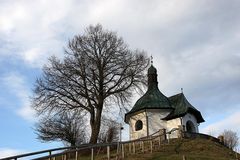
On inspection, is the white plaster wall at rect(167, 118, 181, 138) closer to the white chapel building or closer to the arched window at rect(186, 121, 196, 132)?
the white chapel building

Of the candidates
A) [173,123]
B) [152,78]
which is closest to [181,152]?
[173,123]

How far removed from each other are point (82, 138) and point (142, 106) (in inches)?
403

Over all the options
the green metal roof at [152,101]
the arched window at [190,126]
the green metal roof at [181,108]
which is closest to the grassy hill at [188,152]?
the green metal roof at [181,108]

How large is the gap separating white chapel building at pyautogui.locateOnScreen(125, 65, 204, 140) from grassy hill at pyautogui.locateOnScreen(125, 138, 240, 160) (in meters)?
6.72

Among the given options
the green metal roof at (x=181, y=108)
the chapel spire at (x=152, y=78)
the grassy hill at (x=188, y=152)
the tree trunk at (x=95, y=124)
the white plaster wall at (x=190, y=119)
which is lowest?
the grassy hill at (x=188, y=152)

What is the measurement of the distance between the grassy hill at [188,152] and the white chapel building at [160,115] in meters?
6.72

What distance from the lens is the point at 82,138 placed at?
47.0 m

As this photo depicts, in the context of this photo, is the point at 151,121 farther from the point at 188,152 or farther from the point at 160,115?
the point at 188,152

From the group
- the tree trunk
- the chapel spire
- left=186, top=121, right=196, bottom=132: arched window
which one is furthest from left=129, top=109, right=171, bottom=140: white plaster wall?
the tree trunk

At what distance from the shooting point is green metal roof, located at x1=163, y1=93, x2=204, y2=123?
127ft

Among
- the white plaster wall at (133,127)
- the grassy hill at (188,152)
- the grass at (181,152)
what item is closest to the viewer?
the grassy hill at (188,152)

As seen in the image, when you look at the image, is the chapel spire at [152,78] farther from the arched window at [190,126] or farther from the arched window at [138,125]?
the arched window at [190,126]

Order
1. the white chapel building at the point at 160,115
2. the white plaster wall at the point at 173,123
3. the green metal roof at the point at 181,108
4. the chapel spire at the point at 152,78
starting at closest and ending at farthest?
the white plaster wall at the point at 173,123, the green metal roof at the point at 181,108, the white chapel building at the point at 160,115, the chapel spire at the point at 152,78

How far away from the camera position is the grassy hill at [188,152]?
22578 mm
